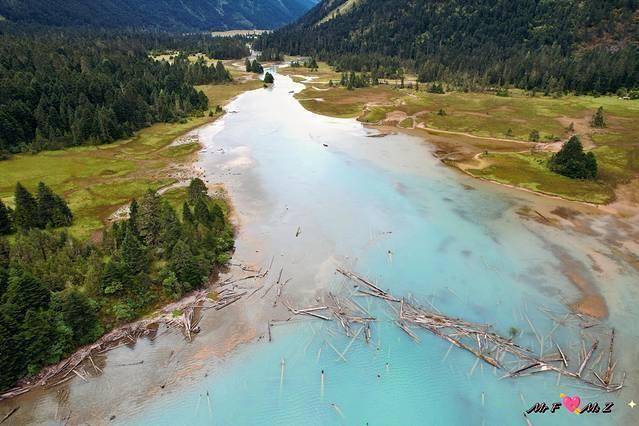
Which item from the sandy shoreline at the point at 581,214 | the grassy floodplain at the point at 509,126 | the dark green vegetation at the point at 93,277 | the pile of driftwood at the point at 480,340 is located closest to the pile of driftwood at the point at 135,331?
the dark green vegetation at the point at 93,277

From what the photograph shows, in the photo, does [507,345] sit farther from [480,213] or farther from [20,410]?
[20,410]

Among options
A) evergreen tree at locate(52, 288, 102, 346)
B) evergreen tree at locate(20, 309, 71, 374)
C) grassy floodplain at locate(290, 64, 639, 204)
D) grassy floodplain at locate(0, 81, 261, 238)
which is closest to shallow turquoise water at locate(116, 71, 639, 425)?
evergreen tree at locate(20, 309, 71, 374)

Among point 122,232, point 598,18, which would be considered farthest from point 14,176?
point 598,18

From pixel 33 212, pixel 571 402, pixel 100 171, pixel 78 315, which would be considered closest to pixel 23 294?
pixel 78 315

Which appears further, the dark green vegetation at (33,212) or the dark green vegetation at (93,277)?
the dark green vegetation at (33,212)

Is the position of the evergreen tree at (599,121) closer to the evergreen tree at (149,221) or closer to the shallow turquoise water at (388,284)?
the shallow turquoise water at (388,284)

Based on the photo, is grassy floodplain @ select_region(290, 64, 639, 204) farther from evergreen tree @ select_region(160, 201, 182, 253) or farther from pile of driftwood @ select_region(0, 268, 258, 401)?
evergreen tree @ select_region(160, 201, 182, 253)

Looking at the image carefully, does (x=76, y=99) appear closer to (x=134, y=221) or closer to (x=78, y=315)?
(x=134, y=221)
